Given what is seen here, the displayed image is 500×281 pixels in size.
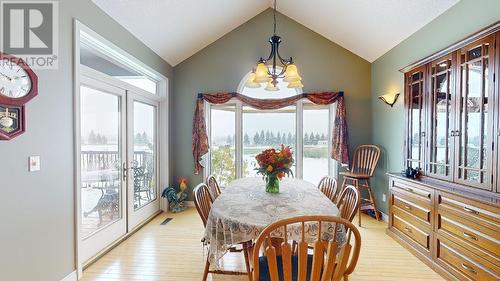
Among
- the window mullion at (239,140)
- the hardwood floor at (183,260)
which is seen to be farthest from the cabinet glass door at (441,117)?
the window mullion at (239,140)

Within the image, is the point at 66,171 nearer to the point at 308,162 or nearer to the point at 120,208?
the point at 120,208

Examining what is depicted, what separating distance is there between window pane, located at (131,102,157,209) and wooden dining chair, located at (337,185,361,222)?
281 centimetres

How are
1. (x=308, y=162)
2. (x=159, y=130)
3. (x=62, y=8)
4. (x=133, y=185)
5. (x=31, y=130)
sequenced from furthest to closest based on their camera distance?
1. (x=308, y=162)
2. (x=159, y=130)
3. (x=133, y=185)
4. (x=62, y=8)
5. (x=31, y=130)

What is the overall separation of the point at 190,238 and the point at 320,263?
8.05 feet

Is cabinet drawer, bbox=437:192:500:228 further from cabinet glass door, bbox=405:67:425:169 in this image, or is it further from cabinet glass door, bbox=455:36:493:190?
cabinet glass door, bbox=405:67:425:169

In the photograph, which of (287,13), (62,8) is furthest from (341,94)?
(62,8)

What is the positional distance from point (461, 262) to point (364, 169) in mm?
2181

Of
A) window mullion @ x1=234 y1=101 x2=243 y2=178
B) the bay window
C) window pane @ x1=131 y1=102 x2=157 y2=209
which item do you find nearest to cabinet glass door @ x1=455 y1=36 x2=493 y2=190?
the bay window

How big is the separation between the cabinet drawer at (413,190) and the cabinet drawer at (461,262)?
0.40 meters

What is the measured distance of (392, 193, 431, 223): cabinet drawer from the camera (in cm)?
267

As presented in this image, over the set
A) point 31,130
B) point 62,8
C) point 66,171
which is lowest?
point 66,171

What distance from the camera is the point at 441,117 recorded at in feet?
8.93

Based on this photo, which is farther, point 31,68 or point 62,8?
point 62,8

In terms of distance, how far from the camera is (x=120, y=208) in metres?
3.36
